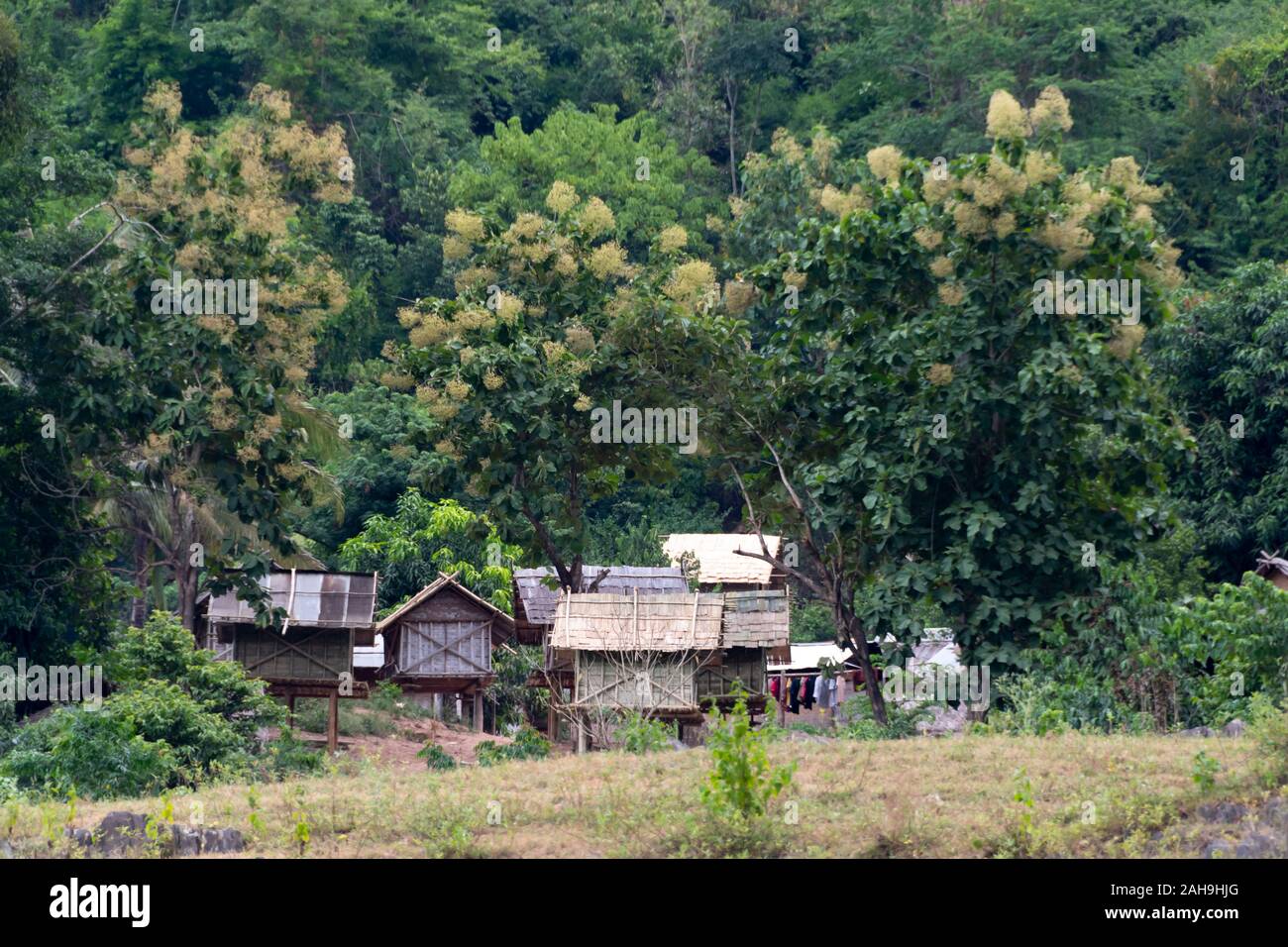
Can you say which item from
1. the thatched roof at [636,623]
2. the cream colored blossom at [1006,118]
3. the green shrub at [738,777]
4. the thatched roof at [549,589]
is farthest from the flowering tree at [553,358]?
the green shrub at [738,777]

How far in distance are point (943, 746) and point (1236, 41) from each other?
30.3 m

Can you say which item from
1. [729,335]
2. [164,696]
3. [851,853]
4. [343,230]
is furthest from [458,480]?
[343,230]

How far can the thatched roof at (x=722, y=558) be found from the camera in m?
29.8

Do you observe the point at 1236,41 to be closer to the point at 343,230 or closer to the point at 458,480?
the point at 343,230

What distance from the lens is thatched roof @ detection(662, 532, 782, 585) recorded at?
29.8 metres

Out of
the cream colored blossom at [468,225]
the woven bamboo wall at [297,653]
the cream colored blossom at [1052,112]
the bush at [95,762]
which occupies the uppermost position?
the cream colored blossom at [1052,112]

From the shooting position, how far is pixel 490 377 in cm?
1761

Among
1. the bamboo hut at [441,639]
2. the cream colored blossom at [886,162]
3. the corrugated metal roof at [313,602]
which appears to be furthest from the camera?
the bamboo hut at [441,639]
